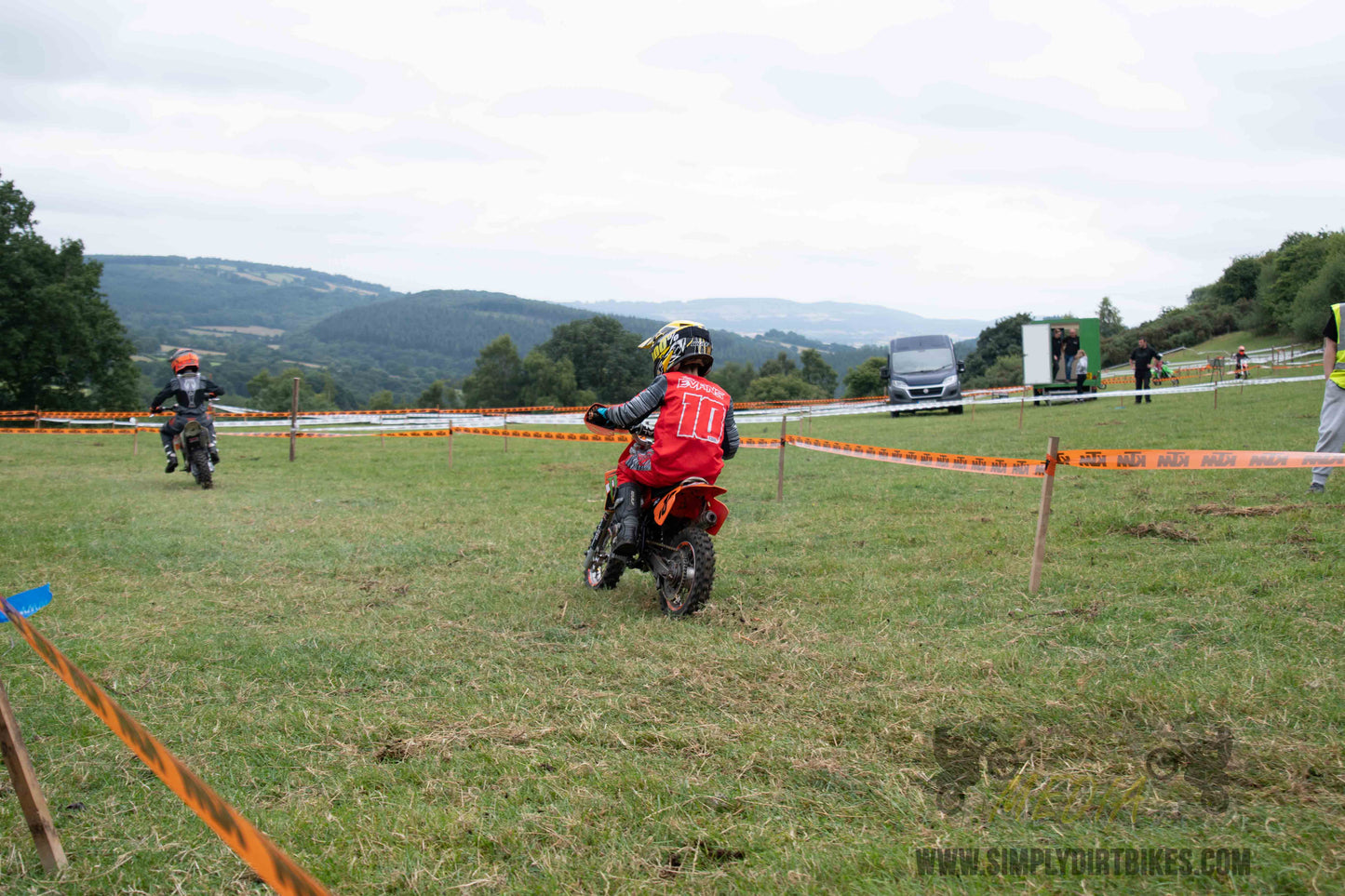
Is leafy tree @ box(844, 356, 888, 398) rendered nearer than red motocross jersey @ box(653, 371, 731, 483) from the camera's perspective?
No

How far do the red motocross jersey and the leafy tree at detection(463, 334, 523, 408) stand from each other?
6345 centimetres

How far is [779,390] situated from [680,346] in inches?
2763

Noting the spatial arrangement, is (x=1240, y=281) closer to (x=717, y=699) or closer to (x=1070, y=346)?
(x=1070, y=346)

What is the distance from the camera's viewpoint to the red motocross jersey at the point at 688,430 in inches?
231

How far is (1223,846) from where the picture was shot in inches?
102

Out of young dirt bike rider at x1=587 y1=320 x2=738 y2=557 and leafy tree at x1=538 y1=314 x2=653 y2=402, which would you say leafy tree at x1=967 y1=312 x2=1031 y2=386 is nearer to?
leafy tree at x1=538 y1=314 x2=653 y2=402

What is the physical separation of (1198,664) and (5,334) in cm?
4856

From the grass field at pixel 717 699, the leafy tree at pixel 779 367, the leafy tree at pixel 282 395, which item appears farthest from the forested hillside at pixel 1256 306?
the leafy tree at pixel 282 395

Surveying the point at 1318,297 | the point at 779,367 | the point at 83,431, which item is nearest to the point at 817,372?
the point at 779,367

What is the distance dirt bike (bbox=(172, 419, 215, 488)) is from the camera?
13281 mm

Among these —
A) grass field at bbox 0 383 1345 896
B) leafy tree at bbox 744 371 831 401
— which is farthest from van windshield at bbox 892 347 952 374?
leafy tree at bbox 744 371 831 401

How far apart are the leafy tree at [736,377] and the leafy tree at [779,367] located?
1.16 m
